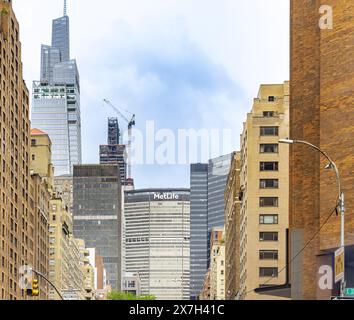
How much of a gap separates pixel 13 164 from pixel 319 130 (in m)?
76.9

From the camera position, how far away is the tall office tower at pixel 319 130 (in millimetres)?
83562

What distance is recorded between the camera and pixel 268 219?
14475 centimetres

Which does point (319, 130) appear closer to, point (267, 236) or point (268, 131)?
point (267, 236)

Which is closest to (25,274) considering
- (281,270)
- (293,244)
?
(281,270)

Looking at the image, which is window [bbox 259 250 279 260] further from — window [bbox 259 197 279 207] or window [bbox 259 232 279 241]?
window [bbox 259 197 279 207]

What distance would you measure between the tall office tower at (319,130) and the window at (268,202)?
48.6 metres

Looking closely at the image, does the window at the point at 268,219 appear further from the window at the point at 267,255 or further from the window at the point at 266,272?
the window at the point at 266,272

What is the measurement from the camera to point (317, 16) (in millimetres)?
93250

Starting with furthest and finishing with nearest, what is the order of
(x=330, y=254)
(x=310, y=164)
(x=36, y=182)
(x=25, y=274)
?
(x=36, y=182)
(x=25, y=274)
(x=310, y=164)
(x=330, y=254)

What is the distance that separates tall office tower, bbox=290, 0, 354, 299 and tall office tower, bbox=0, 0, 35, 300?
5688 cm

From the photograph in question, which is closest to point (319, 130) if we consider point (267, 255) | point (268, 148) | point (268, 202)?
point (267, 255)

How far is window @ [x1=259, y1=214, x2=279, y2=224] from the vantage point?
144625 millimetres

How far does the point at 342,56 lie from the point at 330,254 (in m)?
17.9
